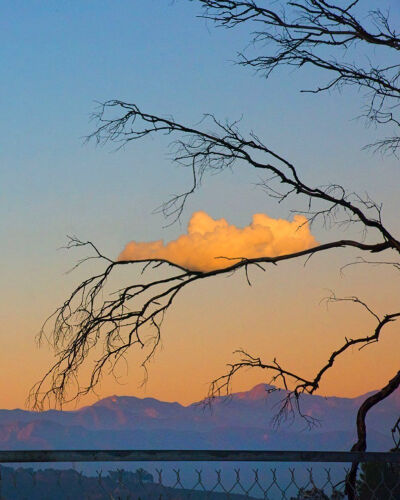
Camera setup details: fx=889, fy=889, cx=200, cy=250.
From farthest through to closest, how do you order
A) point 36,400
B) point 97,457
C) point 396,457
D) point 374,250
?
point 374,250 < point 36,400 < point 396,457 < point 97,457

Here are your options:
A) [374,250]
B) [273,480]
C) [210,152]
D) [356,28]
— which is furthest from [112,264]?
[273,480]

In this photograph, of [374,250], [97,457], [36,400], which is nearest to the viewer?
[97,457]

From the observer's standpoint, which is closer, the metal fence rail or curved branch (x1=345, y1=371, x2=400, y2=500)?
the metal fence rail

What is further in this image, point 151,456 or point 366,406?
point 366,406

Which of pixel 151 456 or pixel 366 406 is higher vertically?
pixel 366 406

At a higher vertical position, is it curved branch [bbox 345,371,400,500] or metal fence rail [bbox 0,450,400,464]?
curved branch [bbox 345,371,400,500]

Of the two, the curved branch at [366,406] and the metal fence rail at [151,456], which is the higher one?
the curved branch at [366,406]

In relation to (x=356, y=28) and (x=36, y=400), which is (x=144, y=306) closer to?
(x=36, y=400)

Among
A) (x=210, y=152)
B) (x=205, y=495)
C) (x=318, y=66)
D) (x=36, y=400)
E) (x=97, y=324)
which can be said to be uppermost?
(x=318, y=66)

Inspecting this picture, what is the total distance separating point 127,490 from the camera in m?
6.02

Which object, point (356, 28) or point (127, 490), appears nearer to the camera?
point (127, 490)

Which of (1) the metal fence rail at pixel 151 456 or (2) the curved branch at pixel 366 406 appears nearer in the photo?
(1) the metal fence rail at pixel 151 456

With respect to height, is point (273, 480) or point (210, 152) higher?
point (210, 152)

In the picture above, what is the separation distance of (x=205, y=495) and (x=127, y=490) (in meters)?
0.61
